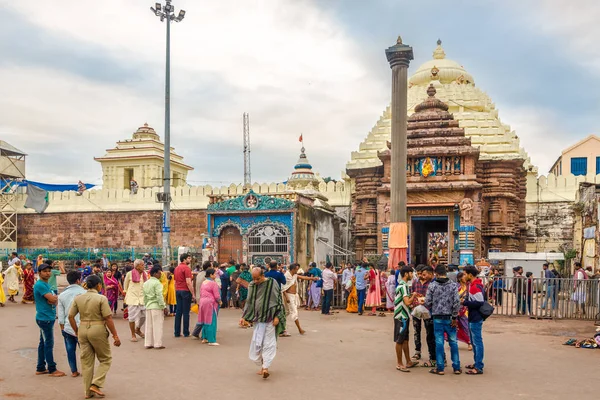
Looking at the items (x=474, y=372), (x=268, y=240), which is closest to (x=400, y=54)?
(x=268, y=240)

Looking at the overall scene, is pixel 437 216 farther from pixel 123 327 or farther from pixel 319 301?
pixel 123 327

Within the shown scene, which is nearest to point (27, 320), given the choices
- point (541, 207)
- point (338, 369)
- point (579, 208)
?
point (338, 369)

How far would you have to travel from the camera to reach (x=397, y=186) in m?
15.9

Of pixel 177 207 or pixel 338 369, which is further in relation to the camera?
pixel 177 207

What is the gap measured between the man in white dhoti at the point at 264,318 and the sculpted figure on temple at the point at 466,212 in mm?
15499

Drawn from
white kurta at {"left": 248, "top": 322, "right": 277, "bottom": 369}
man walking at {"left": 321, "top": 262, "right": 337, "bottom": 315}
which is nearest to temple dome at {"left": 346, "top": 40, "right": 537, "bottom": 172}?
man walking at {"left": 321, "top": 262, "right": 337, "bottom": 315}

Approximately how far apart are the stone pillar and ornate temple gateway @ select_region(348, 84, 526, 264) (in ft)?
20.9

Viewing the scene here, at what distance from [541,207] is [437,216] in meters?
5.12

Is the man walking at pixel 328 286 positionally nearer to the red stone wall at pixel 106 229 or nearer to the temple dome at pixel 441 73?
the red stone wall at pixel 106 229

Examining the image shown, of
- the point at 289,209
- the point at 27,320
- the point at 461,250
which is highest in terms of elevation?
the point at 289,209

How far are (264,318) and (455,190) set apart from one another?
1618cm

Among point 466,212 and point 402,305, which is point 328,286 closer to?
point 402,305

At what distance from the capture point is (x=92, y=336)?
624 centimetres

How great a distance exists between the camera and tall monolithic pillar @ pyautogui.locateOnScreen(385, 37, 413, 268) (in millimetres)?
15422
